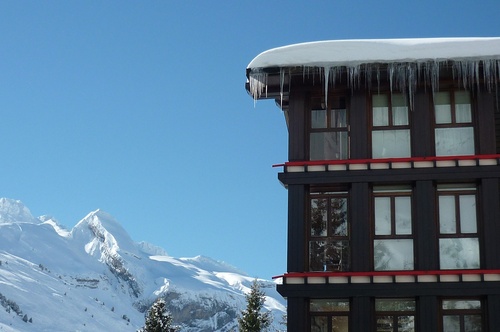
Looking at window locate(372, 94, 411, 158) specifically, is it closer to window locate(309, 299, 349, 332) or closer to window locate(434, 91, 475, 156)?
window locate(434, 91, 475, 156)

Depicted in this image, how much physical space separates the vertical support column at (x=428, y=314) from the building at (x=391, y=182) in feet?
0.09

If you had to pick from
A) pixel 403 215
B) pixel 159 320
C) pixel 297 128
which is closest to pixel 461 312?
pixel 403 215

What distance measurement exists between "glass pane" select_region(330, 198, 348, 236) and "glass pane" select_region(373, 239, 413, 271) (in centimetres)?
102

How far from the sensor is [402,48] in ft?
78.4

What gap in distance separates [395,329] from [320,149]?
5411 mm

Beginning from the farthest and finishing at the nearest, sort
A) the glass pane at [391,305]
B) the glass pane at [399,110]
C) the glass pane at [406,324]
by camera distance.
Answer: the glass pane at [399,110]
the glass pane at [391,305]
the glass pane at [406,324]

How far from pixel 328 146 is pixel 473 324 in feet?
20.5

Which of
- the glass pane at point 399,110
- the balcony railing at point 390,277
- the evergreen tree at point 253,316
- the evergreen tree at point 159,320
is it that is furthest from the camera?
the evergreen tree at point 253,316

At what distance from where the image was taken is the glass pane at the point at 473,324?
23.0 metres

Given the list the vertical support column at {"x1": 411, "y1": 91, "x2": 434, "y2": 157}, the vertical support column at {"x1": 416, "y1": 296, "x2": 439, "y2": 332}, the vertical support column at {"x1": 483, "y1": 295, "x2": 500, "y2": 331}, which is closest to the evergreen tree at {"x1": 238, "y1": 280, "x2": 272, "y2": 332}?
the vertical support column at {"x1": 411, "y1": 91, "x2": 434, "y2": 157}

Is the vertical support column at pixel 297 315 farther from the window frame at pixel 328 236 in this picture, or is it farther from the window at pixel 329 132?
the window at pixel 329 132

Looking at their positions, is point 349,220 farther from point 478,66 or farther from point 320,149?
point 478,66

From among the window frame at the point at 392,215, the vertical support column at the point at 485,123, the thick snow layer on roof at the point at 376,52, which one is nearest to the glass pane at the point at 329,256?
the window frame at the point at 392,215

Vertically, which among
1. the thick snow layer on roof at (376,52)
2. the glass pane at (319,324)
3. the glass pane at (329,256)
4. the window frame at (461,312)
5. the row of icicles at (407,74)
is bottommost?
the glass pane at (319,324)
